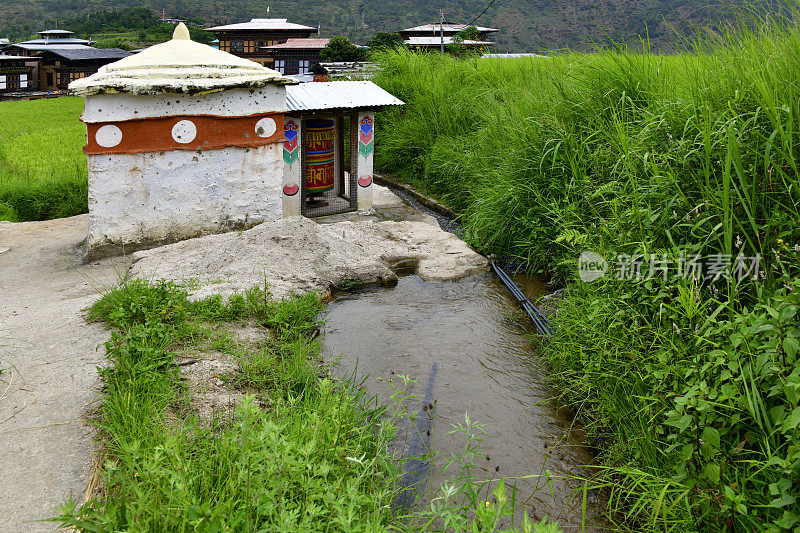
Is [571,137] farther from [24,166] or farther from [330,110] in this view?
[24,166]

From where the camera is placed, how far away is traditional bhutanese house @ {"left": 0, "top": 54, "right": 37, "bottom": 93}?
2555 cm

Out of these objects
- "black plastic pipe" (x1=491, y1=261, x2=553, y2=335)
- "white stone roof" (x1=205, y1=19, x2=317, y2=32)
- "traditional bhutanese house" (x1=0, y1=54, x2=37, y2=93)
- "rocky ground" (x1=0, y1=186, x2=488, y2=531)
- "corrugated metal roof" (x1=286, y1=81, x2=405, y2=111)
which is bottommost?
"black plastic pipe" (x1=491, y1=261, x2=553, y2=335)

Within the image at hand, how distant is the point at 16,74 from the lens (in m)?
26.0

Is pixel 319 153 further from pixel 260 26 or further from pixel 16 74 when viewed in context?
pixel 260 26

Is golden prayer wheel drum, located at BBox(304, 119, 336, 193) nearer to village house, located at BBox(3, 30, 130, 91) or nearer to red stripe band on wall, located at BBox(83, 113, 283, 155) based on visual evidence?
red stripe band on wall, located at BBox(83, 113, 283, 155)

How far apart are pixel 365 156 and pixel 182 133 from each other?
2791mm

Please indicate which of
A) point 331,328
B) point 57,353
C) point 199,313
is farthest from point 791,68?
point 57,353

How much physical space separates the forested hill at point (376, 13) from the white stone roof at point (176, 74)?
28.6 metres

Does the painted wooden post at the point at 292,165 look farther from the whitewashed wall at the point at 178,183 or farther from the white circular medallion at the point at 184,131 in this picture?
the white circular medallion at the point at 184,131

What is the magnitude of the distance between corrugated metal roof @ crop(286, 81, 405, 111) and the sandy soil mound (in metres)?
1.73

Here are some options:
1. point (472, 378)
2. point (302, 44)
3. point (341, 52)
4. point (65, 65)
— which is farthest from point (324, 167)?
point (302, 44)

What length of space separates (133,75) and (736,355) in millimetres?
6197

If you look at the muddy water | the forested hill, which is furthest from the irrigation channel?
the forested hill

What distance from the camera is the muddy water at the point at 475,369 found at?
Answer: 11.9ft
